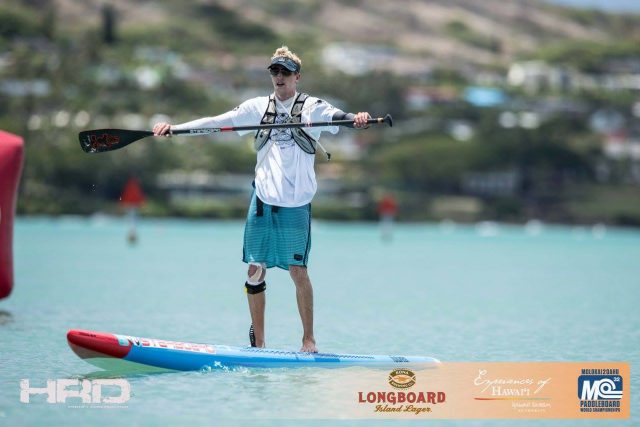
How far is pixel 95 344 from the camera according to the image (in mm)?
10852

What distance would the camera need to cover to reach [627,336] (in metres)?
15.6

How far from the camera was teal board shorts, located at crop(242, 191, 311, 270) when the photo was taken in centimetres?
1166

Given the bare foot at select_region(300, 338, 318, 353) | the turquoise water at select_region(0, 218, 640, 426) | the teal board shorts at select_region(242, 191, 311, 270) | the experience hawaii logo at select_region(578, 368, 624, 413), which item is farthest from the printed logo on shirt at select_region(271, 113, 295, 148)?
the experience hawaii logo at select_region(578, 368, 624, 413)

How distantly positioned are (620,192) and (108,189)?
59.1 metres

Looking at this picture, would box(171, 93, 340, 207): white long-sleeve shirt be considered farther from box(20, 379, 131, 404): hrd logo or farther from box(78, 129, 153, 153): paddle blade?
box(20, 379, 131, 404): hrd logo

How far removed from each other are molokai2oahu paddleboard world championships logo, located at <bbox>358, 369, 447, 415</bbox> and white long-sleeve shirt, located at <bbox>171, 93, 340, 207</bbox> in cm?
174

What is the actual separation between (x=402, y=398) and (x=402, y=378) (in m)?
0.70

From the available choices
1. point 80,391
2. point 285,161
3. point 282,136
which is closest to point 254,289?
point 285,161

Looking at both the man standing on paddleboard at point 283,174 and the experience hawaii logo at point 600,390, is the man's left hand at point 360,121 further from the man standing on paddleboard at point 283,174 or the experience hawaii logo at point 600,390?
the experience hawaii logo at point 600,390

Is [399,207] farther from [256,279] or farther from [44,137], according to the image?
[256,279]

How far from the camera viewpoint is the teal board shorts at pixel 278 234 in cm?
1166

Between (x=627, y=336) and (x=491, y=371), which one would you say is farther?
(x=627, y=336)

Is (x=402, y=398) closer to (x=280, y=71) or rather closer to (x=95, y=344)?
(x=95, y=344)


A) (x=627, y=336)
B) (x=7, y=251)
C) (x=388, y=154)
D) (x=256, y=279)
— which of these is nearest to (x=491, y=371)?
(x=256, y=279)
